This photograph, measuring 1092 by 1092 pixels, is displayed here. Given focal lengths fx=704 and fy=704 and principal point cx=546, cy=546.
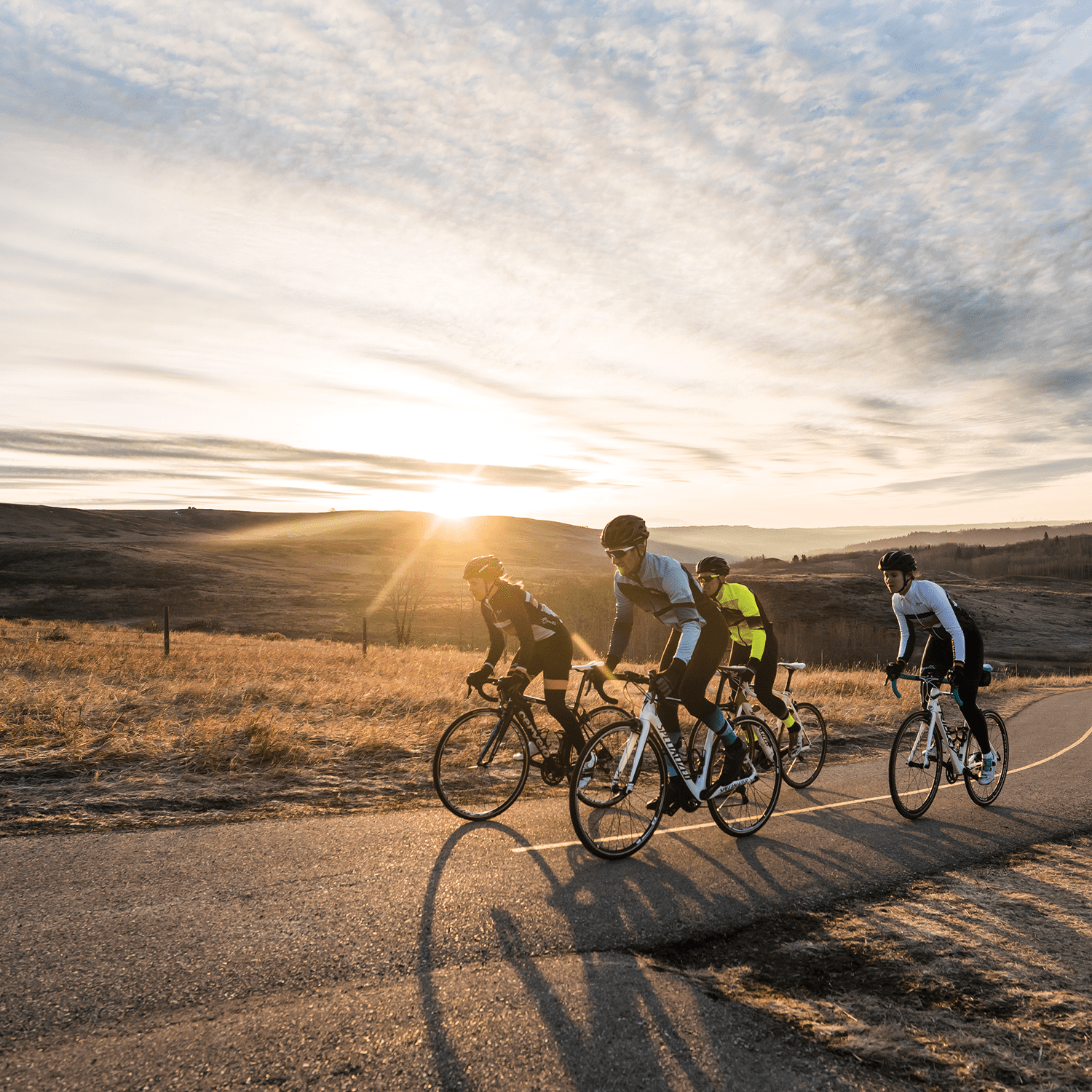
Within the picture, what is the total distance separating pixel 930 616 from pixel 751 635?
178cm

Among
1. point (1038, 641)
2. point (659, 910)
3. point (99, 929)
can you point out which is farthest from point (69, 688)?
point (1038, 641)

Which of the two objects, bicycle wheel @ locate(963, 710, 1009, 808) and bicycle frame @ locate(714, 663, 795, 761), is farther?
bicycle wheel @ locate(963, 710, 1009, 808)

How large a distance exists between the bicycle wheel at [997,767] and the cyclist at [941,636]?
0.08 metres

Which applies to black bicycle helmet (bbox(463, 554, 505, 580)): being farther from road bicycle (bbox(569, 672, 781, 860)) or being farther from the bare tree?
the bare tree

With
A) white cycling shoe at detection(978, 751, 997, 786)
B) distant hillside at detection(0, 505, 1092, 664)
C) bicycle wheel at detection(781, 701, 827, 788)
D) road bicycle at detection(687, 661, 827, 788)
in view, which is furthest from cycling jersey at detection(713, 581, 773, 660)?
distant hillside at detection(0, 505, 1092, 664)

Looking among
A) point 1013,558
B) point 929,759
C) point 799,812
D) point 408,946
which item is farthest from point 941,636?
point 1013,558

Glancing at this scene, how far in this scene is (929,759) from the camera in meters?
7.06

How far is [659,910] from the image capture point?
444cm

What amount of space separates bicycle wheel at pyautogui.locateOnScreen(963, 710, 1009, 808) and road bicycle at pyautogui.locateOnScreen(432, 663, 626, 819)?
3.95 meters

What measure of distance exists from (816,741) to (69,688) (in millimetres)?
10723

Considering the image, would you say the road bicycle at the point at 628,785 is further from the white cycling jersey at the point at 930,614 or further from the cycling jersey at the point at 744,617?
the white cycling jersey at the point at 930,614

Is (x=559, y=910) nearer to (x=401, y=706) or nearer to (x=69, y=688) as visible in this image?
(x=401, y=706)

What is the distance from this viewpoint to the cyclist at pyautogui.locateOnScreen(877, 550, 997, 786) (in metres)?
6.91

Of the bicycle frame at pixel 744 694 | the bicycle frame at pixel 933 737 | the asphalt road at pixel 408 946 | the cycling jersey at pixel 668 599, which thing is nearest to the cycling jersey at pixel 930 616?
the bicycle frame at pixel 933 737
